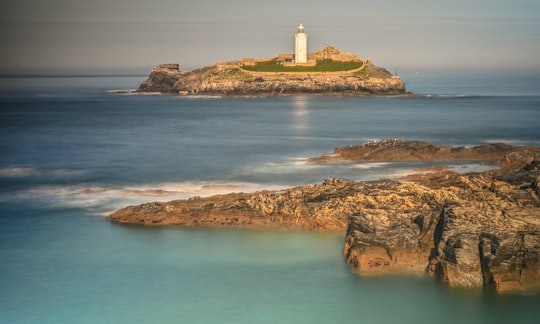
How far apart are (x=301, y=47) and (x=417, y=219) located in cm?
8500

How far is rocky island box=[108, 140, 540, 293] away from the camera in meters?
11.0

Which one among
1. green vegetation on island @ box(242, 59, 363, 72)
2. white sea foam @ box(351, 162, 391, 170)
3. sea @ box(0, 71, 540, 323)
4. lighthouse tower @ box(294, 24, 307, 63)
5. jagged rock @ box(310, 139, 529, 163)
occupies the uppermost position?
lighthouse tower @ box(294, 24, 307, 63)

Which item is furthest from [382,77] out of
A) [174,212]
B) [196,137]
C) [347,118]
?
[174,212]

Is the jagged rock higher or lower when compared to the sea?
higher

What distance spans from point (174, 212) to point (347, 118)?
35.7m

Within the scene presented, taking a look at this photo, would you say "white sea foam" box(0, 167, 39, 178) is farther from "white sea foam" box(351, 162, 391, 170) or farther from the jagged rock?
"white sea foam" box(351, 162, 391, 170)

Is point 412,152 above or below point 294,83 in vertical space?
below

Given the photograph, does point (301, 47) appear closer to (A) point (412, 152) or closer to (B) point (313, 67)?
(B) point (313, 67)

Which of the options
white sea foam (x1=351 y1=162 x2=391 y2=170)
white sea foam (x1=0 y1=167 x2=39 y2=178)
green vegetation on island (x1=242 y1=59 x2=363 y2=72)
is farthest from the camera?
green vegetation on island (x1=242 y1=59 x2=363 y2=72)

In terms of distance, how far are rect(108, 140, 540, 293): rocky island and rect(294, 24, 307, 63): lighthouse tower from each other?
7870 centimetres

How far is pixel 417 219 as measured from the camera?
12.6 metres

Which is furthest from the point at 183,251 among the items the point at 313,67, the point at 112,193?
the point at 313,67

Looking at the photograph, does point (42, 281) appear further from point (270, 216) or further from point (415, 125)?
point (415, 125)

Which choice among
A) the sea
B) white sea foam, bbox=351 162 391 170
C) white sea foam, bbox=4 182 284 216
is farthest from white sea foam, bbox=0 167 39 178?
white sea foam, bbox=351 162 391 170
